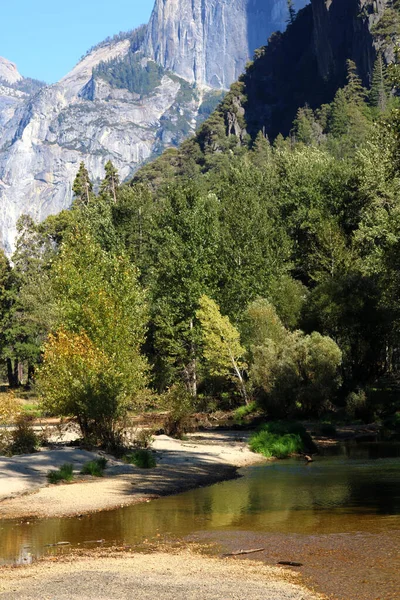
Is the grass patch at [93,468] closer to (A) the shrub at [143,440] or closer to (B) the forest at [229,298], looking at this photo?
(B) the forest at [229,298]

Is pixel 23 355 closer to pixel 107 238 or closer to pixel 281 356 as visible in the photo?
pixel 107 238

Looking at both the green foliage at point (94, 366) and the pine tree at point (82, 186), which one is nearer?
the green foliage at point (94, 366)

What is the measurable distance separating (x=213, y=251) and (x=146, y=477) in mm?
41212

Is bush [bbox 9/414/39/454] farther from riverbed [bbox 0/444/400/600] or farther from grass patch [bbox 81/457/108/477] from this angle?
riverbed [bbox 0/444/400/600]

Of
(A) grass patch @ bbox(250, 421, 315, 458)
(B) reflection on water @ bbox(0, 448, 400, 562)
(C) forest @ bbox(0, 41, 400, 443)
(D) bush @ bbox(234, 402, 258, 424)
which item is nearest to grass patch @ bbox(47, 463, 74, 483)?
(B) reflection on water @ bbox(0, 448, 400, 562)

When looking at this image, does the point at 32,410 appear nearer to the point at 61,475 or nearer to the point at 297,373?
the point at 297,373

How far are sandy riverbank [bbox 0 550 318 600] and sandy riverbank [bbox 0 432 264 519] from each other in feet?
20.1

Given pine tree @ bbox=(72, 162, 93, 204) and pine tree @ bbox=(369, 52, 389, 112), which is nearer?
pine tree @ bbox=(72, 162, 93, 204)

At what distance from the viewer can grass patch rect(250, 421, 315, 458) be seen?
34500 millimetres

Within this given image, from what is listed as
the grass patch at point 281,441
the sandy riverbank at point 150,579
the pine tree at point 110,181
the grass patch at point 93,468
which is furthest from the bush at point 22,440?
the pine tree at point 110,181

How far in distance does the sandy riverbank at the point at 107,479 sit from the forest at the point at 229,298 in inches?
129

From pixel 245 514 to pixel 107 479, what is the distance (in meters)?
7.66

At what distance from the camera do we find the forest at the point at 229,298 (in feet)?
114

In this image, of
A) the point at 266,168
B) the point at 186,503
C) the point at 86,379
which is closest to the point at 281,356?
the point at 86,379
